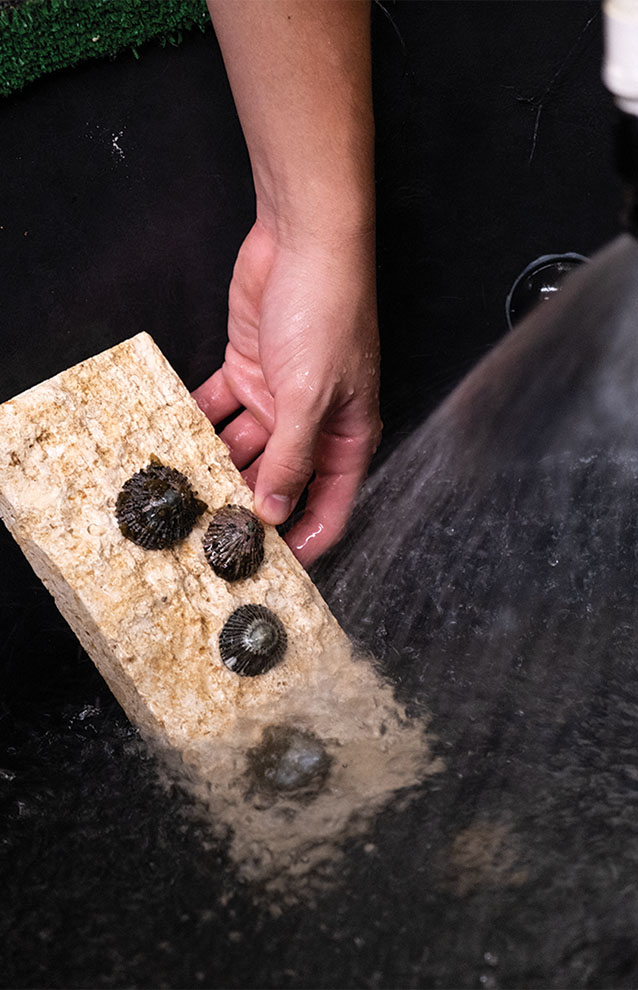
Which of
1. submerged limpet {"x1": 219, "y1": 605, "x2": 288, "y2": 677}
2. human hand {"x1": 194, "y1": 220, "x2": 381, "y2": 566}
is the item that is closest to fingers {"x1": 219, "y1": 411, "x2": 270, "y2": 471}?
human hand {"x1": 194, "y1": 220, "x2": 381, "y2": 566}

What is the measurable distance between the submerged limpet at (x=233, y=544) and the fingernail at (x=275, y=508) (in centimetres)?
5

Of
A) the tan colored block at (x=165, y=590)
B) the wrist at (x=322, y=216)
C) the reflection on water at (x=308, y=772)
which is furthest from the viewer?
the wrist at (x=322, y=216)

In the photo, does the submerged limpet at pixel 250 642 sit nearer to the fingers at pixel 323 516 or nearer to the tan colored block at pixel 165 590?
the tan colored block at pixel 165 590

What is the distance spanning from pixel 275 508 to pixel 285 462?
9 centimetres

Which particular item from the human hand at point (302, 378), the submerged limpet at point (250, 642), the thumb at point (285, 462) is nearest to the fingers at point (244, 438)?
the human hand at point (302, 378)

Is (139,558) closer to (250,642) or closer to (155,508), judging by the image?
(155,508)

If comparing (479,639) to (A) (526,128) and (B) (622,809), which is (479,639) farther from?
(A) (526,128)

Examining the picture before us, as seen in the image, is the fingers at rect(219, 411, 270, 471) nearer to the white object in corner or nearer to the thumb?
the thumb

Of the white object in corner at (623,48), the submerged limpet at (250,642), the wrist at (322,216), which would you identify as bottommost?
the submerged limpet at (250,642)

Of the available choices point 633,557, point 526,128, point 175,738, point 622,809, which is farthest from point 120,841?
point 526,128

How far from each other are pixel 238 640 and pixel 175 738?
200mm

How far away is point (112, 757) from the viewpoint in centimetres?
159

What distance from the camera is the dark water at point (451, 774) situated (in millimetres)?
1048

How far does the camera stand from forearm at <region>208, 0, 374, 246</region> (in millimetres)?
1757
